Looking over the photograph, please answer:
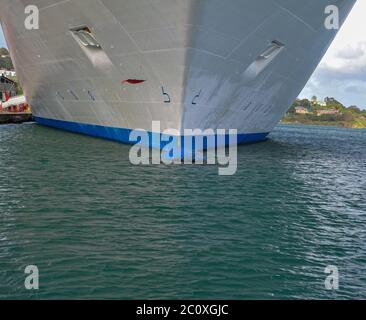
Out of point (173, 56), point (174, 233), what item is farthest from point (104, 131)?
point (174, 233)

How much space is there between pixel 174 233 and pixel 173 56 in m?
9.40

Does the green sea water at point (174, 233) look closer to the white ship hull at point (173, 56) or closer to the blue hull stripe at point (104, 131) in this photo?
the white ship hull at point (173, 56)

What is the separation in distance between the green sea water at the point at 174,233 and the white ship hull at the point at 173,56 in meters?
4.16

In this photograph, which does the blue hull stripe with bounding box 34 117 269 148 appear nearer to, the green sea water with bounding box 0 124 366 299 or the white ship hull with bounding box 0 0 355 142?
the white ship hull with bounding box 0 0 355 142

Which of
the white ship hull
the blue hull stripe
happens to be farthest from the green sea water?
the blue hull stripe

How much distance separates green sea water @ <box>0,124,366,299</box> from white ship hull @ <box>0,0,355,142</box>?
416 centimetres

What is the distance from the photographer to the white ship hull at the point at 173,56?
1549 centimetres

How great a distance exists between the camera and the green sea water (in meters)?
6.35

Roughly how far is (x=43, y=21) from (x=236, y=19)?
35.8 feet

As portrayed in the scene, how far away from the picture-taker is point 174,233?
28.9 ft

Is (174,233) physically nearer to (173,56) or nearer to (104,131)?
(173,56)

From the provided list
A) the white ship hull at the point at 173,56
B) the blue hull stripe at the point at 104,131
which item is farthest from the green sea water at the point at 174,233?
the blue hull stripe at the point at 104,131
